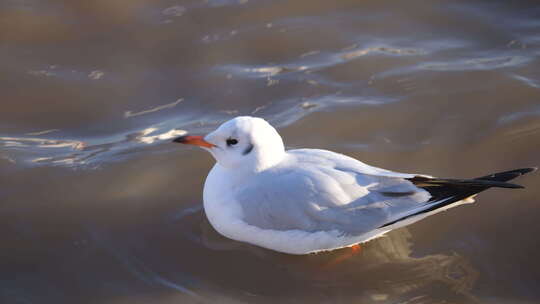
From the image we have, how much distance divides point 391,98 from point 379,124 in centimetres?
45

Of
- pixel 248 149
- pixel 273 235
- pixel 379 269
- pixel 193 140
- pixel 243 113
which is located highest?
pixel 243 113

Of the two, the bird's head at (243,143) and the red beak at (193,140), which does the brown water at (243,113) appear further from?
the red beak at (193,140)

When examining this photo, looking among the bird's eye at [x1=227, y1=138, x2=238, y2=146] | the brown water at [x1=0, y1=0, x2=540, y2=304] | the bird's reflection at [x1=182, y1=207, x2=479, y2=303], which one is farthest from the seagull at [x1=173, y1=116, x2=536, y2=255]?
the brown water at [x1=0, y1=0, x2=540, y2=304]

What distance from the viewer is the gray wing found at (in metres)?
4.82

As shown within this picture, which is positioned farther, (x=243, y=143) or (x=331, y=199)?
(x=243, y=143)

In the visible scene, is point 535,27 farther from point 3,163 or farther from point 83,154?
point 3,163

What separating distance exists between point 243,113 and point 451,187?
2.51m

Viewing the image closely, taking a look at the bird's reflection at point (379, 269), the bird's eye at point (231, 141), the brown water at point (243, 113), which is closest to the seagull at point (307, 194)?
the bird's eye at point (231, 141)

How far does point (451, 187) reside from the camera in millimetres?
4762

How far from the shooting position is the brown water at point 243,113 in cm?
491

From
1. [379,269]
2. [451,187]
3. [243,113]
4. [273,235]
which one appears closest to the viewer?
[451,187]

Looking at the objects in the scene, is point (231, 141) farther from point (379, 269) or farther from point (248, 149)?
point (379, 269)

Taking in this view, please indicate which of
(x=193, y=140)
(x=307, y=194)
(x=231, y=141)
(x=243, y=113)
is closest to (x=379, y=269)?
(x=307, y=194)

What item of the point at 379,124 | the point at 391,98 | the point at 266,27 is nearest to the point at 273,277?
the point at 379,124
